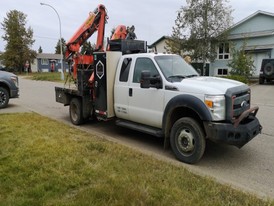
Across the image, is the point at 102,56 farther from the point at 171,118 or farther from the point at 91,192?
the point at 91,192

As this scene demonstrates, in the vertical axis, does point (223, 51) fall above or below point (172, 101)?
above

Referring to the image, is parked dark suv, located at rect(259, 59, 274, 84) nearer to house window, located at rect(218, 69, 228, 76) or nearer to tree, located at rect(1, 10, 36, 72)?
house window, located at rect(218, 69, 228, 76)

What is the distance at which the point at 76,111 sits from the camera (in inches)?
327

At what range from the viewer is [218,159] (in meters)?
5.53

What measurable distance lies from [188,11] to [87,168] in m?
26.7

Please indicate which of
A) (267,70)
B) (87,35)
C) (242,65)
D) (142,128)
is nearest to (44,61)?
(242,65)

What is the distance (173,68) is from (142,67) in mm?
719

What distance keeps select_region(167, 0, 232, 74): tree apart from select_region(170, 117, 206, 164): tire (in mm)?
24065

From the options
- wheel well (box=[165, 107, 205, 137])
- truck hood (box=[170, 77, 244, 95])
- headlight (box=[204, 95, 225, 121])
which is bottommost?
wheel well (box=[165, 107, 205, 137])

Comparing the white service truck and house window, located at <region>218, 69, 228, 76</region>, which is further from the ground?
house window, located at <region>218, 69, 228, 76</region>

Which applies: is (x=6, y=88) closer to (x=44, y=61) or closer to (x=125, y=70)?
(x=125, y=70)

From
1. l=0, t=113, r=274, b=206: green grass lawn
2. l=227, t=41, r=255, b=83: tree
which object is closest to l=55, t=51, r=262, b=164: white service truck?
l=0, t=113, r=274, b=206: green grass lawn

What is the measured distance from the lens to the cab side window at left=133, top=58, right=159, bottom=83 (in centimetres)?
607

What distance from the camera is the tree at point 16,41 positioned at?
49.6 metres
